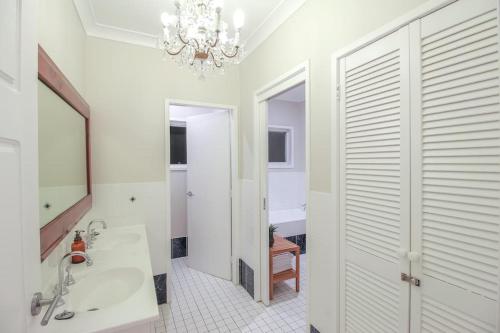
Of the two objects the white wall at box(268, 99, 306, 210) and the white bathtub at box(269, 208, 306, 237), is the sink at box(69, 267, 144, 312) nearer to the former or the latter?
the white bathtub at box(269, 208, 306, 237)

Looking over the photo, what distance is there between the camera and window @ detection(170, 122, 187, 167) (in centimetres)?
356

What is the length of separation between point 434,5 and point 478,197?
2.43 ft

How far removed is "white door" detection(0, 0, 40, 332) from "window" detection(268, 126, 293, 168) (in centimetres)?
352

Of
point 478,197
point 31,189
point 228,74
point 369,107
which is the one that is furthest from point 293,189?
point 31,189

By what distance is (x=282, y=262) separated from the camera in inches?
98.0

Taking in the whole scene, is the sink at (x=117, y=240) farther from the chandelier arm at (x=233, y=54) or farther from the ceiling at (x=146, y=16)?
the ceiling at (x=146, y=16)

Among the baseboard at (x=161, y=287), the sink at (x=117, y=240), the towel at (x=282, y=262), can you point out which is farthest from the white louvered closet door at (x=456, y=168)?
the baseboard at (x=161, y=287)

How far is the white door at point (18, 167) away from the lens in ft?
1.83

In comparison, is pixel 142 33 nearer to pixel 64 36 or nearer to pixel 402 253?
pixel 64 36

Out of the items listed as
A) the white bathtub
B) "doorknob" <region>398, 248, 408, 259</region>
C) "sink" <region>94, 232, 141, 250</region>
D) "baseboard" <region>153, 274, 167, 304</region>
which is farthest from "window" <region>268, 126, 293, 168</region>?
"doorknob" <region>398, 248, 408, 259</region>

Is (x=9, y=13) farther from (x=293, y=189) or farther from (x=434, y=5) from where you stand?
(x=293, y=189)

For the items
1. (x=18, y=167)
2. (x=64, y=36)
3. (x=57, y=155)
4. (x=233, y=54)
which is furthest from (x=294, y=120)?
(x=18, y=167)

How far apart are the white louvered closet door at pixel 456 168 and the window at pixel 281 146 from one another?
309 cm

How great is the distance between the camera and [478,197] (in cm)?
84
